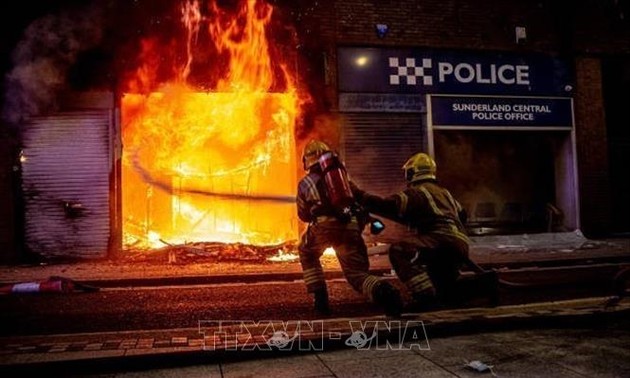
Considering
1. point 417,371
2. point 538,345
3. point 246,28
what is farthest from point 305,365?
point 246,28

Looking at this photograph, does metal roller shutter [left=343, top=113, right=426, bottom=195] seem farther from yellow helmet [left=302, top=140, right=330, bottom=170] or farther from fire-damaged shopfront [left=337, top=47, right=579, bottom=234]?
yellow helmet [left=302, top=140, right=330, bottom=170]

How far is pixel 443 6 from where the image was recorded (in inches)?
487

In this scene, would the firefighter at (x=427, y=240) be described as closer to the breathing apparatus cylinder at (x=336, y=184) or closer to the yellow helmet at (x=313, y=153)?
the breathing apparatus cylinder at (x=336, y=184)

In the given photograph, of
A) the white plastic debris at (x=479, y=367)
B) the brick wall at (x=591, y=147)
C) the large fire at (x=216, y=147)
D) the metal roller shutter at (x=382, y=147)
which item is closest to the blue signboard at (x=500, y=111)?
the brick wall at (x=591, y=147)

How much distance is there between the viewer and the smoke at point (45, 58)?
9.69 metres

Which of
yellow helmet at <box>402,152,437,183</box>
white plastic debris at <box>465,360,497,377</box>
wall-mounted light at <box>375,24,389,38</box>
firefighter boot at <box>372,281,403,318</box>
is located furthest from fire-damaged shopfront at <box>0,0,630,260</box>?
white plastic debris at <box>465,360,497,377</box>

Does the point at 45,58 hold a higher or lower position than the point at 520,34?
lower

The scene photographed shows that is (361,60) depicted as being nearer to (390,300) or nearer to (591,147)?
(591,147)

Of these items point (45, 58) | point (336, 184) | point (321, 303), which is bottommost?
point (321, 303)

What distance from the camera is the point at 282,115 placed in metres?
11.7

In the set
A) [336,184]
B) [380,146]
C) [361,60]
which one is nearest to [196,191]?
[380,146]

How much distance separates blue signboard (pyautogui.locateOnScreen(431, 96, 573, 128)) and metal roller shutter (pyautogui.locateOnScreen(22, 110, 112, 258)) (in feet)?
23.3

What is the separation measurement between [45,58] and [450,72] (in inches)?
328

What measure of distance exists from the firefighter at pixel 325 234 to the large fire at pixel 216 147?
6.29m
